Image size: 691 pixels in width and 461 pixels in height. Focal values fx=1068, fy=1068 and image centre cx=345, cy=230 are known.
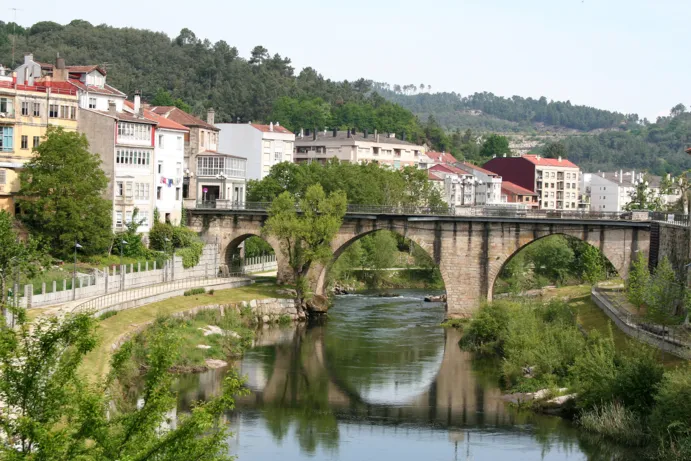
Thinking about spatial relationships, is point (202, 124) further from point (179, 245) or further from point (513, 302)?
point (513, 302)

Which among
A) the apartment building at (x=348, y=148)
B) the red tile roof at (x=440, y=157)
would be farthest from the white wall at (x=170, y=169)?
the red tile roof at (x=440, y=157)

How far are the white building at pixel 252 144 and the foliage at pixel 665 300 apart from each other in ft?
236

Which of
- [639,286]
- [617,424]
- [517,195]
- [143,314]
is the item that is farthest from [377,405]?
[517,195]

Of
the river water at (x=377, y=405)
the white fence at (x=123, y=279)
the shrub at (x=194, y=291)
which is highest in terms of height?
the white fence at (x=123, y=279)

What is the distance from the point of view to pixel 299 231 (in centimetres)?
7706

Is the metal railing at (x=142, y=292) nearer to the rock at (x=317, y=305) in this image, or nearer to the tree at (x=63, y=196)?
the tree at (x=63, y=196)

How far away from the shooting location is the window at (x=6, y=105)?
6949cm

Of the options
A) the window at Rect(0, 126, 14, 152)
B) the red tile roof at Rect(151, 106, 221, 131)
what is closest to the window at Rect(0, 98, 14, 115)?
the window at Rect(0, 126, 14, 152)

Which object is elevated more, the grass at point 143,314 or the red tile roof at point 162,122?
the red tile roof at point 162,122

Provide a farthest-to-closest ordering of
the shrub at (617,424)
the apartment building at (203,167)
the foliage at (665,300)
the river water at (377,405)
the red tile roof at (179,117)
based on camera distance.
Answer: the red tile roof at (179,117) → the apartment building at (203,167) → the foliage at (665,300) → the river water at (377,405) → the shrub at (617,424)

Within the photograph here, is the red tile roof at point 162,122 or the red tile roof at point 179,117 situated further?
the red tile roof at point 179,117

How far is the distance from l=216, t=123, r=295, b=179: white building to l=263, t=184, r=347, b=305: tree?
146ft

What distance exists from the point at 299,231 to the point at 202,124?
2351cm

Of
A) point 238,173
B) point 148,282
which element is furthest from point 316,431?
point 238,173
